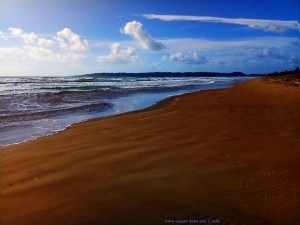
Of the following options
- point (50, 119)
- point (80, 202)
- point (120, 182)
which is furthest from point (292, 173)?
point (50, 119)

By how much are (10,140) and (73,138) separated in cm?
199

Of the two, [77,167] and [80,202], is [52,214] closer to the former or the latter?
[80,202]

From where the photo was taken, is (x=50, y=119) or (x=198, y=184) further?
(x=50, y=119)

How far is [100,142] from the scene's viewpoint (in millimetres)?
6883

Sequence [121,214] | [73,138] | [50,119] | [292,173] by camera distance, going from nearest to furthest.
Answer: [121,214], [292,173], [73,138], [50,119]

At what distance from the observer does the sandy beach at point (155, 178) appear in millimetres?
3496

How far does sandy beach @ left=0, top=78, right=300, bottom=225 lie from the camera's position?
3496mm

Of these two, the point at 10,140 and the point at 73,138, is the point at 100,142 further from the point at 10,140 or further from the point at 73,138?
the point at 10,140

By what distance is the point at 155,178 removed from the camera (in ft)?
14.8

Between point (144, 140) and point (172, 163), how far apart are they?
5.92 ft

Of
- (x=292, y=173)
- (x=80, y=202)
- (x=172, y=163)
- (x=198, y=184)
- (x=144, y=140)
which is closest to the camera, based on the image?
(x=80, y=202)

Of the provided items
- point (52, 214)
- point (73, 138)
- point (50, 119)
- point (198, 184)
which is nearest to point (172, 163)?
point (198, 184)

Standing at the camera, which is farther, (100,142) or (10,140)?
(10,140)

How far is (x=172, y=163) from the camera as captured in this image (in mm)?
5129
